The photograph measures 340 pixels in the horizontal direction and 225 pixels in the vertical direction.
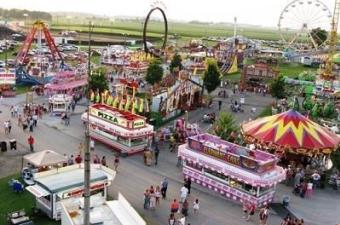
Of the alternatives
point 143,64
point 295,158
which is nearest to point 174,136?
point 295,158

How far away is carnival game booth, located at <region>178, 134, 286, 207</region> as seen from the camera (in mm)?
20453

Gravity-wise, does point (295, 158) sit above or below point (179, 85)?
below

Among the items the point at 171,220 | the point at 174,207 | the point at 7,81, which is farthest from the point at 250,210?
the point at 7,81

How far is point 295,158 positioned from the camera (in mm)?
26141

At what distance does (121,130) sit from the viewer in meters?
26.9

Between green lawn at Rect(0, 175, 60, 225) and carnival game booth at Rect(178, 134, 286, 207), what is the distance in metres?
7.79

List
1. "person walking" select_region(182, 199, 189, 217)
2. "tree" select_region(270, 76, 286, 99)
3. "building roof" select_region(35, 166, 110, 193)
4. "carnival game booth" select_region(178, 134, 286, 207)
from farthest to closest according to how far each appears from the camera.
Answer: "tree" select_region(270, 76, 286, 99)
"carnival game booth" select_region(178, 134, 286, 207)
"person walking" select_region(182, 199, 189, 217)
"building roof" select_region(35, 166, 110, 193)

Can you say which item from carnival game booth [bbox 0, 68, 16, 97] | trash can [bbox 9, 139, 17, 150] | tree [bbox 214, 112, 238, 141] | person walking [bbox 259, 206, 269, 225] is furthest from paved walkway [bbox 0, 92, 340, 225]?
carnival game booth [bbox 0, 68, 16, 97]

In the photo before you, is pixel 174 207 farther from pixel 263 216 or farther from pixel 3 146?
pixel 3 146

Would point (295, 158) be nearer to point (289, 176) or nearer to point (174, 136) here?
point (289, 176)

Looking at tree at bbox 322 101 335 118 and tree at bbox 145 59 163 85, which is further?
tree at bbox 145 59 163 85

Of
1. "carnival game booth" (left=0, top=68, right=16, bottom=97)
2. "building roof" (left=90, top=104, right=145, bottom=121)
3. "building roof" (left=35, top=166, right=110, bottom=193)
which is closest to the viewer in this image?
"building roof" (left=35, top=166, right=110, bottom=193)

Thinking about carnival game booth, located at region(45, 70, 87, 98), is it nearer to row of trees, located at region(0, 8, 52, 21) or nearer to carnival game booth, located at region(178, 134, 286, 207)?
carnival game booth, located at region(178, 134, 286, 207)

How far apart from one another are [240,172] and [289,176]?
4639 millimetres
